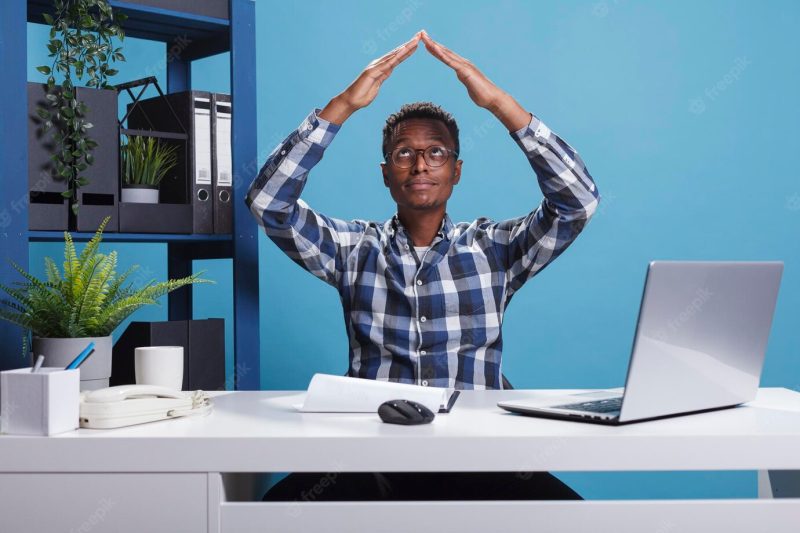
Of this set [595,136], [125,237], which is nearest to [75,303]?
[125,237]

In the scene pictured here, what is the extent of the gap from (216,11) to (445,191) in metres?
0.76

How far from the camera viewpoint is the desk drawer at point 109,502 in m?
1.22

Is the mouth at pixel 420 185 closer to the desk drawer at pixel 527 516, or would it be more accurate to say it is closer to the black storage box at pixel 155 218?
the black storage box at pixel 155 218

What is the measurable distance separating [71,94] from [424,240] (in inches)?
36.5

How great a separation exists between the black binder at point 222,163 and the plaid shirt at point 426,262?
0.15m

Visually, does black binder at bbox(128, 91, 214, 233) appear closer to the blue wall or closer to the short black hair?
the short black hair

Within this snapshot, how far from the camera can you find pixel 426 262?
2.21 metres

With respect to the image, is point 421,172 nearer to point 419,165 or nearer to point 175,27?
point 419,165

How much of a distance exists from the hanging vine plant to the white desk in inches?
37.3

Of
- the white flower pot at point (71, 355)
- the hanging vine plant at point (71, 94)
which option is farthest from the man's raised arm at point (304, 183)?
the white flower pot at point (71, 355)

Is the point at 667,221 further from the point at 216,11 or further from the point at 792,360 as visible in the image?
the point at 216,11

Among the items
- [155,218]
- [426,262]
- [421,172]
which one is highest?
[421,172]

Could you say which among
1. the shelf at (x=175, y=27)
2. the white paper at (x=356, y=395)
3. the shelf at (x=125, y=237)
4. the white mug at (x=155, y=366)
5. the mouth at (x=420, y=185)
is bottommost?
the white paper at (x=356, y=395)

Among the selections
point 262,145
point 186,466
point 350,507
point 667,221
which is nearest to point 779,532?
point 350,507
